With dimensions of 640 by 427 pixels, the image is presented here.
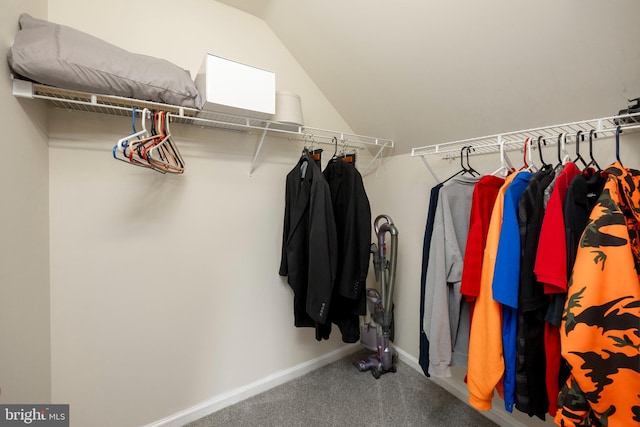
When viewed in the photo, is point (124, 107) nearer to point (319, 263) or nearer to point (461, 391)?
point (319, 263)

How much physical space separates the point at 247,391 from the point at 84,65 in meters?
1.97

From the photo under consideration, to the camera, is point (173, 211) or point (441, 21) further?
point (173, 211)

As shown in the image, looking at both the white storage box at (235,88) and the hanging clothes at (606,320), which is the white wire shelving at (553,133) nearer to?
the hanging clothes at (606,320)

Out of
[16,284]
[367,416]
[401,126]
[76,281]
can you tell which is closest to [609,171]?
[401,126]

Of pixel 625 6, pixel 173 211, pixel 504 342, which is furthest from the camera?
pixel 173 211

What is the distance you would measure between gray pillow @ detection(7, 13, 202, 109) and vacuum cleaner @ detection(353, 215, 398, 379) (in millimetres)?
1543

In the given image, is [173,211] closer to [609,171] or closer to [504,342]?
[504,342]

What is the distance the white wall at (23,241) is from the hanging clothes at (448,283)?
63.6 inches

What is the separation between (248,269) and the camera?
178 centimetres

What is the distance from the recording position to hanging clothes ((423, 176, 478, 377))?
4.00 ft

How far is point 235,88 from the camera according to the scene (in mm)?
1288

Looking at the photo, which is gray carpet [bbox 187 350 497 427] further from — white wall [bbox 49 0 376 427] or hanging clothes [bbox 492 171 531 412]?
hanging clothes [bbox 492 171 531 412]

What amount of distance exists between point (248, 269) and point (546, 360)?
154 centimetres

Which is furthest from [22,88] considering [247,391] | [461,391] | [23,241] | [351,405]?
[461,391]
